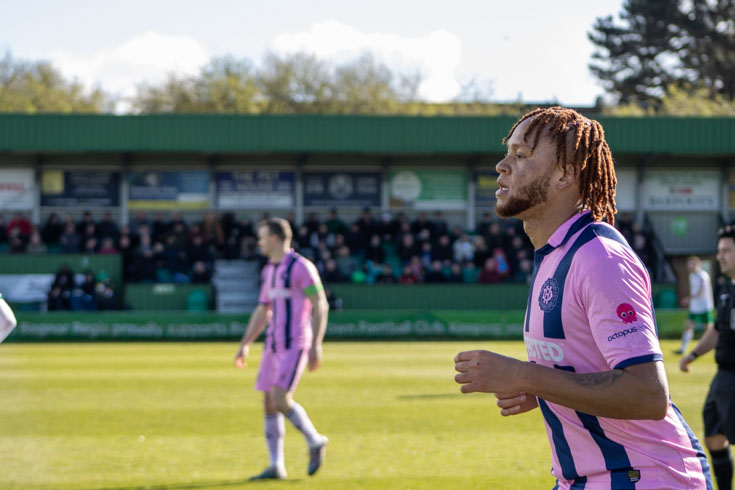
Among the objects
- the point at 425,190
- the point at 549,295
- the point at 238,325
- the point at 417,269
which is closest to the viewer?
the point at 549,295

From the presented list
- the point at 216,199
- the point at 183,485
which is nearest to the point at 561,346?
the point at 183,485

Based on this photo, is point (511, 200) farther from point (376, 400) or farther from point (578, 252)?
point (376, 400)

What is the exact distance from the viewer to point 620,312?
2.93 m

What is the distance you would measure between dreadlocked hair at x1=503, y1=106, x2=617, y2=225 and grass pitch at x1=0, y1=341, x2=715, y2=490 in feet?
18.6

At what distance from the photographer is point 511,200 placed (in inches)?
131

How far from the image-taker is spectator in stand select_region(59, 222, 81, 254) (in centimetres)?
3062

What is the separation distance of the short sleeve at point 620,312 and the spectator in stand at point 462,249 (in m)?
29.0

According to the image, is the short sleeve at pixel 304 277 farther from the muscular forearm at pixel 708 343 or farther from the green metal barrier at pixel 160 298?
Result: the green metal barrier at pixel 160 298

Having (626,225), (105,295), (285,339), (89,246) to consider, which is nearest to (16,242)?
(89,246)

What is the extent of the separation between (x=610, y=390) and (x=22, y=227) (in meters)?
30.5

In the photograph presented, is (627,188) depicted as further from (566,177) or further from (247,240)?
(566,177)

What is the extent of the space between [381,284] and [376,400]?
50.5 feet

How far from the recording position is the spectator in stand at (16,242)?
1185 inches

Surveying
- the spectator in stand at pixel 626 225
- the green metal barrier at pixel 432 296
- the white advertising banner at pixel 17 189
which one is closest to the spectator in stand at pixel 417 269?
the green metal barrier at pixel 432 296
